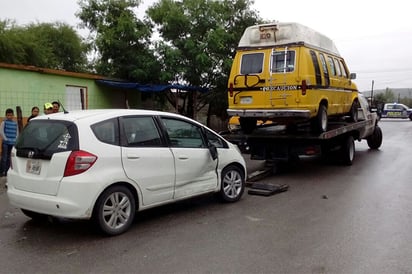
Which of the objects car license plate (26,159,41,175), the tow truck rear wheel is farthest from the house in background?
the tow truck rear wheel

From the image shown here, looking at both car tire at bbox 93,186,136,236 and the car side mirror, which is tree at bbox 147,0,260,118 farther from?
car tire at bbox 93,186,136,236

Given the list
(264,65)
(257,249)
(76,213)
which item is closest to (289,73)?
(264,65)

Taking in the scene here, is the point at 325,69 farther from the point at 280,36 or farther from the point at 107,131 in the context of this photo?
the point at 107,131

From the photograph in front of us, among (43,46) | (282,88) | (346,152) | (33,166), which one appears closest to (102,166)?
(33,166)

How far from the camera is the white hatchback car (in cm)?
Result: 500

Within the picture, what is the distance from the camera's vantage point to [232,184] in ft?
23.7

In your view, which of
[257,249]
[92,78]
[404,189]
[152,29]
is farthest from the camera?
[152,29]

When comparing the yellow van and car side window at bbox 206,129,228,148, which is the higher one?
the yellow van

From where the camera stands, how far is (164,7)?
17.2m

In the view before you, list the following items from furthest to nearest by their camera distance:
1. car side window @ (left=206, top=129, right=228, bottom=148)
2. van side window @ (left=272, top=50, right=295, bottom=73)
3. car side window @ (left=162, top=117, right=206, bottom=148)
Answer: van side window @ (left=272, top=50, right=295, bottom=73) → car side window @ (left=206, top=129, right=228, bottom=148) → car side window @ (left=162, top=117, right=206, bottom=148)

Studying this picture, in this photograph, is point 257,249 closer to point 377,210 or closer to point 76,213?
point 76,213

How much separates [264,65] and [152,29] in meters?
8.88

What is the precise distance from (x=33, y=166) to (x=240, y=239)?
2730 millimetres

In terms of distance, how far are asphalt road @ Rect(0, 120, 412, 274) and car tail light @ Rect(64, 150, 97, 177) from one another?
0.89m
